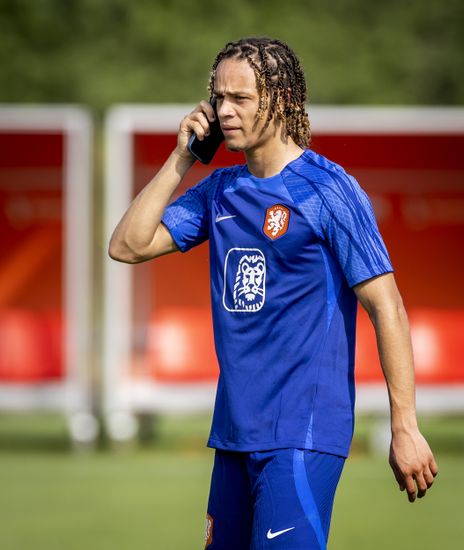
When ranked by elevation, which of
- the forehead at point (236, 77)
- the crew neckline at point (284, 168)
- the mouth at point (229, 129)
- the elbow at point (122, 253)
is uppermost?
the forehead at point (236, 77)

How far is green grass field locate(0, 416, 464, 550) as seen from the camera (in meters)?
9.35

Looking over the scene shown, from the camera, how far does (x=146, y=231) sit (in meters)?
4.95

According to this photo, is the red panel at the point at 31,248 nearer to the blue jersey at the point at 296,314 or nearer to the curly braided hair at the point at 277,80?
the curly braided hair at the point at 277,80

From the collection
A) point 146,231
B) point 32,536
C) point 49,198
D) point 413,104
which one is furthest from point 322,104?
point 146,231

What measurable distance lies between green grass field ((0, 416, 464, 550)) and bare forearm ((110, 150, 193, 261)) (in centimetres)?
438

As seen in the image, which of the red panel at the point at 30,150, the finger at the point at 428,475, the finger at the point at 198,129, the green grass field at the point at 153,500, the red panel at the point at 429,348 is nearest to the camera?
the finger at the point at 428,475

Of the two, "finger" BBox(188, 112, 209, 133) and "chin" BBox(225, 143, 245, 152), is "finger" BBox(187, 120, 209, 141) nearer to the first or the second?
"finger" BBox(188, 112, 209, 133)

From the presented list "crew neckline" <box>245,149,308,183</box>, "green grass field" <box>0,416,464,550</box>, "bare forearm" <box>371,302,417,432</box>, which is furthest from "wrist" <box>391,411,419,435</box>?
"green grass field" <box>0,416,464,550</box>

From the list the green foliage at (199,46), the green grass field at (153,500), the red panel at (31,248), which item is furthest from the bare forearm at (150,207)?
the green foliage at (199,46)

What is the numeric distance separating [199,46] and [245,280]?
25.6 m

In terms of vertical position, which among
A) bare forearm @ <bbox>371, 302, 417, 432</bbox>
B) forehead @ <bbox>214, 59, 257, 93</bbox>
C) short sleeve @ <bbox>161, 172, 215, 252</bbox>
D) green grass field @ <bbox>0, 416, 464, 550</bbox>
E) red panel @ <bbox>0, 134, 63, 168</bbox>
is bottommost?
green grass field @ <bbox>0, 416, 464, 550</bbox>

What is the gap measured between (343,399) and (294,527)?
17.5 inches

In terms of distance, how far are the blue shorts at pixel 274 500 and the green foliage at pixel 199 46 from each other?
993 inches

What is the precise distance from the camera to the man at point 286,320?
14.6 feet
